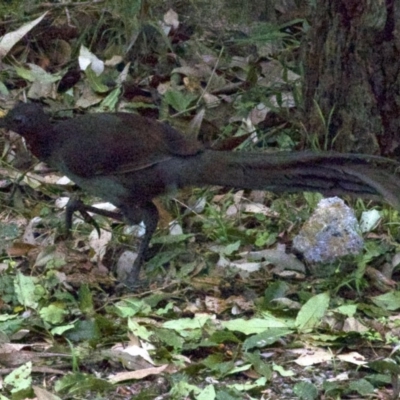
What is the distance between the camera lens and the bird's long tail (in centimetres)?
427

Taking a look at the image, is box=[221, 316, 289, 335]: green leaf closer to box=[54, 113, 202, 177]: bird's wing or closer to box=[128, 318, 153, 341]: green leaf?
box=[128, 318, 153, 341]: green leaf

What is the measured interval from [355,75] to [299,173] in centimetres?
114

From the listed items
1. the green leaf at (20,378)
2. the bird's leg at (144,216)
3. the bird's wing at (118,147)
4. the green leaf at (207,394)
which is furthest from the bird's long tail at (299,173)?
the green leaf at (20,378)

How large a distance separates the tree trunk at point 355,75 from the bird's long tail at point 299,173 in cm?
87

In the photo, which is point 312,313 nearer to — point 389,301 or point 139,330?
point 389,301

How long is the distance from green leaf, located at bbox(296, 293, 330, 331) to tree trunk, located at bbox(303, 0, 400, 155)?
53.1 inches

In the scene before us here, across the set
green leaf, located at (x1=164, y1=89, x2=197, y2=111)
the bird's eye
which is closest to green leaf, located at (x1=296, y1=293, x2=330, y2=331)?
the bird's eye

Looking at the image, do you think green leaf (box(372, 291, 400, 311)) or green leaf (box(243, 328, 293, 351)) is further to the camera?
green leaf (box(372, 291, 400, 311))

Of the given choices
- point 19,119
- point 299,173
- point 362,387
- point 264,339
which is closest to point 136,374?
point 264,339

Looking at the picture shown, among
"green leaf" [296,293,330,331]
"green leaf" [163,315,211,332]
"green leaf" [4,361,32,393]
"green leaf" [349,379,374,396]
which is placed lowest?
"green leaf" [163,315,211,332]

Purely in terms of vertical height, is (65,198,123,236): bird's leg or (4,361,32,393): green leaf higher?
(4,361,32,393): green leaf

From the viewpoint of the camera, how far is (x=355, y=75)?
539 centimetres

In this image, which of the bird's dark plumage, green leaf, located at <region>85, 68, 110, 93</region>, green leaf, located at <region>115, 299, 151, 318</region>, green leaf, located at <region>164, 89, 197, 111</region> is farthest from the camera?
green leaf, located at <region>85, 68, 110, 93</region>

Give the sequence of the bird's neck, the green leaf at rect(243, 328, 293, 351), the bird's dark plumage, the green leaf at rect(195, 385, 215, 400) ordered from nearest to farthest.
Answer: the green leaf at rect(195, 385, 215, 400) < the green leaf at rect(243, 328, 293, 351) < the bird's dark plumage < the bird's neck
